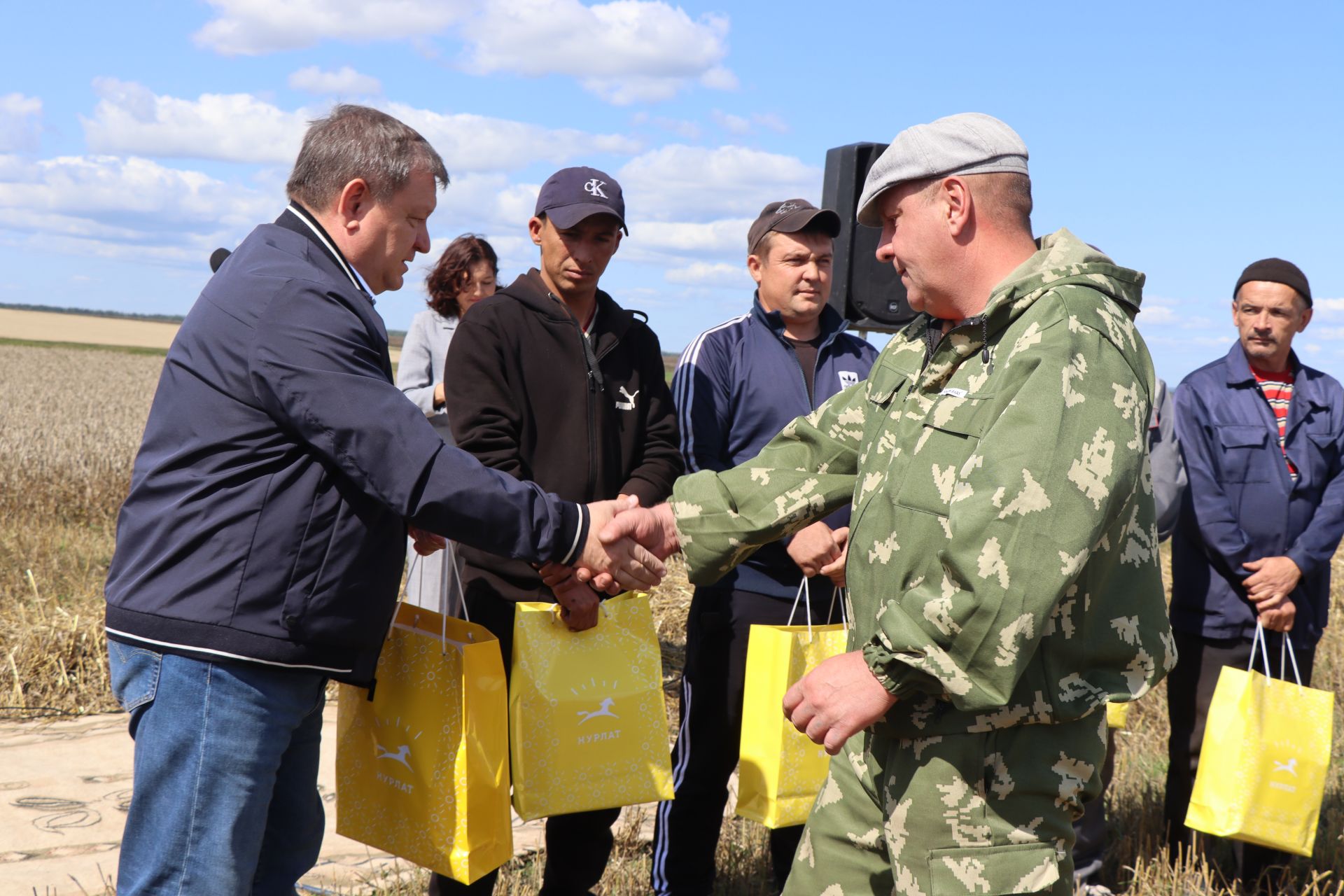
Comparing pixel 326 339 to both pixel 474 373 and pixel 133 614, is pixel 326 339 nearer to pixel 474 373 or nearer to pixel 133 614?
pixel 133 614

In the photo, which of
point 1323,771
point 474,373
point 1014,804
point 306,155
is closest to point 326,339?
point 306,155

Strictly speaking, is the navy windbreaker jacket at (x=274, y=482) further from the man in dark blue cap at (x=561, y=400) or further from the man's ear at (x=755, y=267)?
the man's ear at (x=755, y=267)

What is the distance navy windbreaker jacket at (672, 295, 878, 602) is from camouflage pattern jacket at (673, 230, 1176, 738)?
4.71ft

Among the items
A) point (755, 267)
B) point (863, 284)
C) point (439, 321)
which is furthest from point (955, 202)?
point (439, 321)

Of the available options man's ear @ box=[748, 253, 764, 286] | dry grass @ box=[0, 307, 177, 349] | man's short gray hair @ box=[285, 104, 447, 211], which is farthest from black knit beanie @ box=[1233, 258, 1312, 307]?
dry grass @ box=[0, 307, 177, 349]

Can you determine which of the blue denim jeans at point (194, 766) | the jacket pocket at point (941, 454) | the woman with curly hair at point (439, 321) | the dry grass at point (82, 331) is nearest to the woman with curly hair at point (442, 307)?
the woman with curly hair at point (439, 321)

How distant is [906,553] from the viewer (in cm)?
218

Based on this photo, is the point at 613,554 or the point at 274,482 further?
the point at 613,554

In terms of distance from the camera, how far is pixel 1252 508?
4.35 m

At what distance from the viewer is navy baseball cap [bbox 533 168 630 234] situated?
362 centimetres

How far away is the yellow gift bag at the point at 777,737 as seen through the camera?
340 cm

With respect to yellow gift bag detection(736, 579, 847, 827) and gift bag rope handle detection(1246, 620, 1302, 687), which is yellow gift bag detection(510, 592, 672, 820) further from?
gift bag rope handle detection(1246, 620, 1302, 687)

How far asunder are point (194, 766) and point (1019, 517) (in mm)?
1652

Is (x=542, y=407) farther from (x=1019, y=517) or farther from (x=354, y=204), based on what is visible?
(x=1019, y=517)
